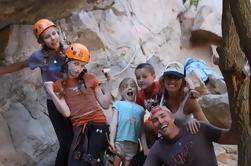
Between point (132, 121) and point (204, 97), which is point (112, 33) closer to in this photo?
point (204, 97)

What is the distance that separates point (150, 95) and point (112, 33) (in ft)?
7.55

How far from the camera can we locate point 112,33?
233 inches

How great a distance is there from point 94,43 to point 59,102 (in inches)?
80.5

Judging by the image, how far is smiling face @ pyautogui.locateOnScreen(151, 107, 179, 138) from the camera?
3.09m

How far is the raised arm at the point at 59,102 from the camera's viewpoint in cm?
362

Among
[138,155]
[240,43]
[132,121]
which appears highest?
[240,43]

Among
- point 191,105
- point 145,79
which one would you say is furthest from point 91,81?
point 191,105

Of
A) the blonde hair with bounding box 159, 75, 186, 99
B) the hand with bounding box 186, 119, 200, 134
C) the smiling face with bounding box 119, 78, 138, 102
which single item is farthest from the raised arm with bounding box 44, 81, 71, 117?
the hand with bounding box 186, 119, 200, 134

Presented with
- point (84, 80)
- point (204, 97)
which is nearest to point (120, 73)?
point (204, 97)

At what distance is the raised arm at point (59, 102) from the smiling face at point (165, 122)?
0.78 meters

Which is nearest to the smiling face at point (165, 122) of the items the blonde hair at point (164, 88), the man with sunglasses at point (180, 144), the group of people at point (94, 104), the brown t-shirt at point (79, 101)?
the man with sunglasses at point (180, 144)

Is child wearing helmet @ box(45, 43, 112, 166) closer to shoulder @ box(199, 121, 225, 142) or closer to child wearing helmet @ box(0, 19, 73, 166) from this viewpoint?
child wearing helmet @ box(0, 19, 73, 166)

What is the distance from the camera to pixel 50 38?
3.79 metres

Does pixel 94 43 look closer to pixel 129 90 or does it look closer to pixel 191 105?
pixel 129 90
